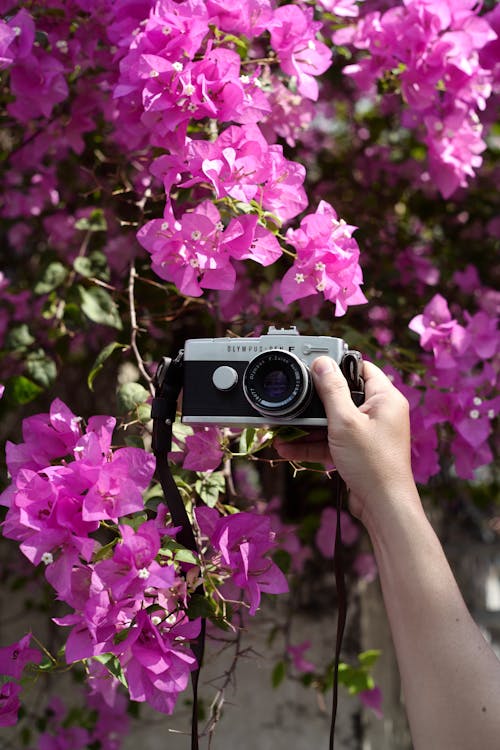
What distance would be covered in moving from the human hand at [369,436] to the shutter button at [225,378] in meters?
0.10

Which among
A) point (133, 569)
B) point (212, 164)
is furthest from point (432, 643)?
point (212, 164)

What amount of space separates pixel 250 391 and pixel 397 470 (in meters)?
0.21

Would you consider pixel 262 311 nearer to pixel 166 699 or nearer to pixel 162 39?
pixel 162 39

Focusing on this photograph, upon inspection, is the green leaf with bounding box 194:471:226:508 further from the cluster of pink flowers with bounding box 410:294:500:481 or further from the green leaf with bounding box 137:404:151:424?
the cluster of pink flowers with bounding box 410:294:500:481

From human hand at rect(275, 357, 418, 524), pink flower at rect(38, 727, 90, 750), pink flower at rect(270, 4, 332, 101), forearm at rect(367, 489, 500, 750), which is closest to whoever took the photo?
forearm at rect(367, 489, 500, 750)

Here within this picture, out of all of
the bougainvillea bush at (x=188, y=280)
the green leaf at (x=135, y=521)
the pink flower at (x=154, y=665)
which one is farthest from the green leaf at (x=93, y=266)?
the pink flower at (x=154, y=665)

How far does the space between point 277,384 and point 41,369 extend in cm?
58

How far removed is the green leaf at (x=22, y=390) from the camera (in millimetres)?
1341

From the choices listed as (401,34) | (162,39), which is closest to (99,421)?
(162,39)

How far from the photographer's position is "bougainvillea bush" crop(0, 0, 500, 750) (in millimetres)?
917

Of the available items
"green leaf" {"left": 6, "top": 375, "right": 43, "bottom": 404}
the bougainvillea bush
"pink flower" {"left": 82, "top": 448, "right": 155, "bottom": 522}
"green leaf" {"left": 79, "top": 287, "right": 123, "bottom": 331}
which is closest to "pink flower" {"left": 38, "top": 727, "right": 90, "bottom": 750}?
the bougainvillea bush

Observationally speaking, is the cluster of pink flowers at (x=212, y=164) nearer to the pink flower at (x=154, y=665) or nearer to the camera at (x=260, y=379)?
the camera at (x=260, y=379)

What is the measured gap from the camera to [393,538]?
79 centimetres

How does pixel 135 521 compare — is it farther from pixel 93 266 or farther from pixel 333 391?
pixel 93 266
